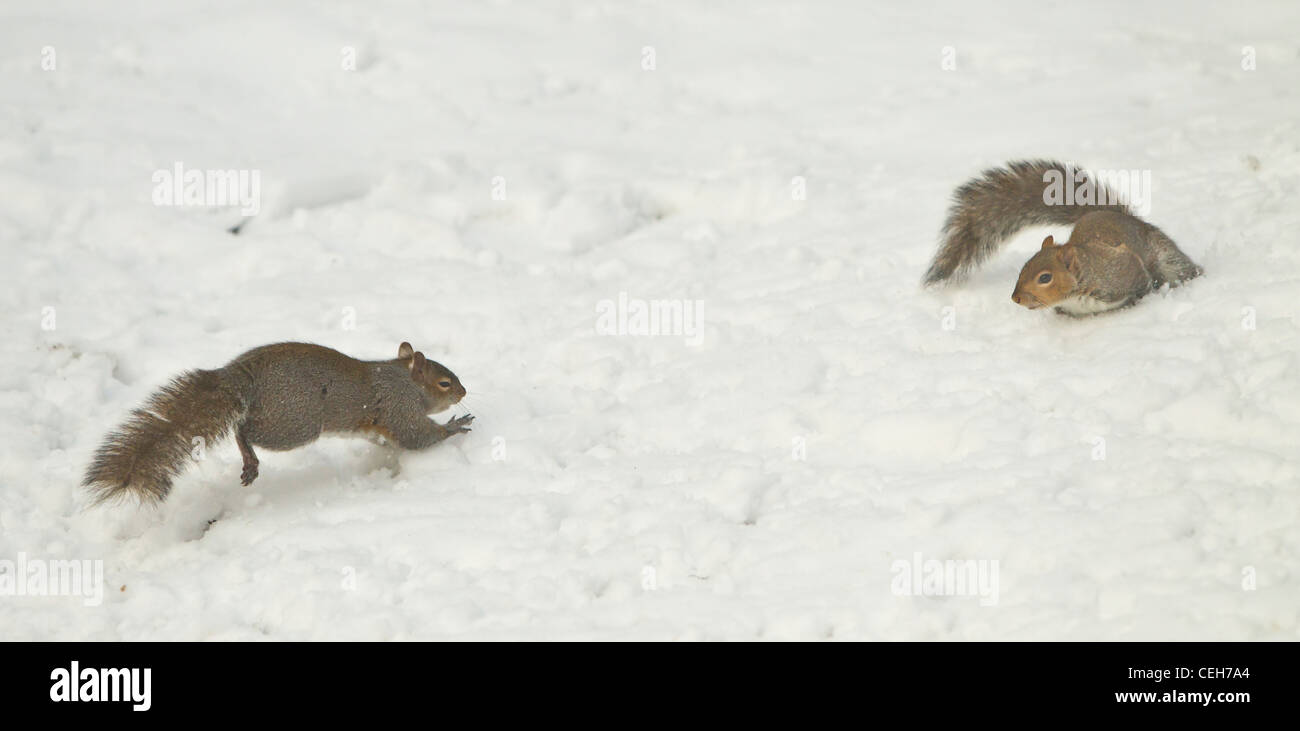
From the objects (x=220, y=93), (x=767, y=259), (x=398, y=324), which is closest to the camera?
(x=398, y=324)

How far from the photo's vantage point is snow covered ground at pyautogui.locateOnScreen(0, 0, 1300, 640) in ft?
11.2

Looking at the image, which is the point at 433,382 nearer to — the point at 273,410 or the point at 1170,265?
the point at 273,410

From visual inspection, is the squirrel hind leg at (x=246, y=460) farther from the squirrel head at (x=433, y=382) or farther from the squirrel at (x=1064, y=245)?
the squirrel at (x=1064, y=245)

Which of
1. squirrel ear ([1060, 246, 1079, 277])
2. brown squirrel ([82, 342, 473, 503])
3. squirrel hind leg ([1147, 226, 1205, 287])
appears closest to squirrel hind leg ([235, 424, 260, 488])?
brown squirrel ([82, 342, 473, 503])

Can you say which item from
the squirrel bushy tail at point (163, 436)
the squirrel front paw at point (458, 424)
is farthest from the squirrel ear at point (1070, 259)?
the squirrel bushy tail at point (163, 436)

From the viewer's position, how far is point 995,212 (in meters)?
5.05

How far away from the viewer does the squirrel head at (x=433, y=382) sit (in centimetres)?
450

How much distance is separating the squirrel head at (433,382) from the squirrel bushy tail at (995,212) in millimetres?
2140

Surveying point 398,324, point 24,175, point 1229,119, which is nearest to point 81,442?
point 398,324

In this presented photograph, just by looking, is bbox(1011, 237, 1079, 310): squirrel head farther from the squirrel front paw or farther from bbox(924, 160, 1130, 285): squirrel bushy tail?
the squirrel front paw

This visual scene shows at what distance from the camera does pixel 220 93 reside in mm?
7219

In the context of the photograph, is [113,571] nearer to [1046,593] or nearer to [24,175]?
[1046,593]

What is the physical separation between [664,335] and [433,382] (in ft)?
3.85
